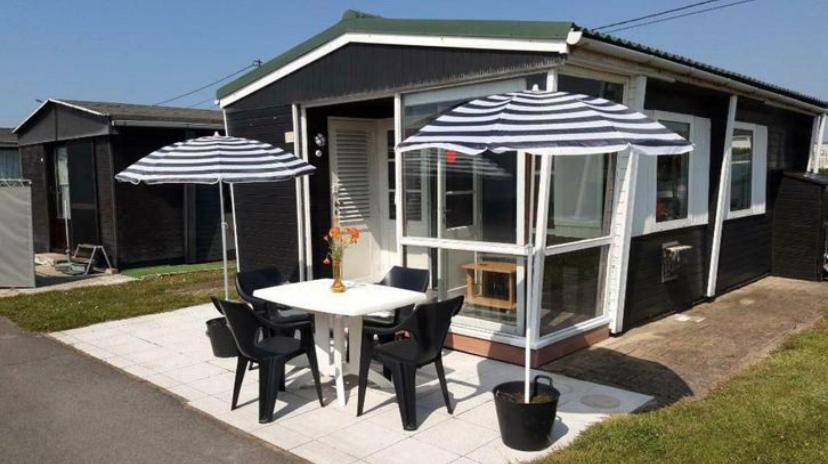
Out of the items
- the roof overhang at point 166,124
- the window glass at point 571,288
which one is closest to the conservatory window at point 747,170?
the window glass at point 571,288

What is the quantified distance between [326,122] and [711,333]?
4.79m

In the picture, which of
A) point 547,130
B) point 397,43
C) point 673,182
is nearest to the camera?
point 547,130

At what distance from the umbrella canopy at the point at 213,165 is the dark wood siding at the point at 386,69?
1159 millimetres

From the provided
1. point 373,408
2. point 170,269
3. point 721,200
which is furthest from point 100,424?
point 170,269

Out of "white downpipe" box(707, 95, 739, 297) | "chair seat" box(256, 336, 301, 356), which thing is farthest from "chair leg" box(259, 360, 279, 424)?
"white downpipe" box(707, 95, 739, 297)

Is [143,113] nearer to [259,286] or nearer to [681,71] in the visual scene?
[259,286]

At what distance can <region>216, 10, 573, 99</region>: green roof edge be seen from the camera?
482cm

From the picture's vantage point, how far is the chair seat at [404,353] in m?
4.07

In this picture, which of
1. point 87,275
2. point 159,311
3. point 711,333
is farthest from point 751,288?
point 87,275

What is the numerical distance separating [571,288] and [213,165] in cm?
334

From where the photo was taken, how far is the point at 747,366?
17.0ft

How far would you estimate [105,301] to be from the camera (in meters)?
8.44

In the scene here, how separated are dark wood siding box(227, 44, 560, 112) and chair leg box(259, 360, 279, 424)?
2.89m

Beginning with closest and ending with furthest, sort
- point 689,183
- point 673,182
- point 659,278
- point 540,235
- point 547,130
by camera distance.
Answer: point 547,130 < point 540,235 < point 659,278 < point 673,182 < point 689,183
